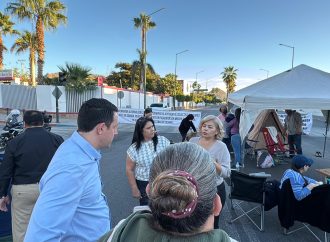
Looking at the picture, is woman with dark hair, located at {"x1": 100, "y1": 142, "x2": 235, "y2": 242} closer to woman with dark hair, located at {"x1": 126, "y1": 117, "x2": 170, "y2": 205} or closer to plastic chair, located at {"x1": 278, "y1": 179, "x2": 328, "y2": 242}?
woman with dark hair, located at {"x1": 126, "y1": 117, "x2": 170, "y2": 205}

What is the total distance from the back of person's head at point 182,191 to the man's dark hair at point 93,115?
2.82 ft

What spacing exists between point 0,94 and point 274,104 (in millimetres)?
29206

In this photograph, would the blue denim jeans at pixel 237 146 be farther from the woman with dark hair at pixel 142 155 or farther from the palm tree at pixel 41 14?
the palm tree at pixel 41 14

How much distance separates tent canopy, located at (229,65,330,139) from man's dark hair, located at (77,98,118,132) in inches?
274

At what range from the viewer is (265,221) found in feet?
17.5

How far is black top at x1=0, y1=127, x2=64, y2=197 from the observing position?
3318 mm

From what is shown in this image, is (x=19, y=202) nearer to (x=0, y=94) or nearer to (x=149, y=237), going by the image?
(x=149, y=237)

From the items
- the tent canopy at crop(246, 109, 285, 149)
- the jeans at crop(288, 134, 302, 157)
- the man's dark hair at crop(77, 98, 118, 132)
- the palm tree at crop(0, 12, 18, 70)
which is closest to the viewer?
the man's dark hair at crop(77, 98, 118, 132)

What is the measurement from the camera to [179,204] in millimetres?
1077

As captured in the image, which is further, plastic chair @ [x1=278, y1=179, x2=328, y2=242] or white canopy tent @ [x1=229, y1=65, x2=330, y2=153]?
white canopy tent @ [x1=229, y1=65, x2=330, y2=153]

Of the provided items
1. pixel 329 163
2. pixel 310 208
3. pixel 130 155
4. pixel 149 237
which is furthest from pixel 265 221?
pixel 329 163

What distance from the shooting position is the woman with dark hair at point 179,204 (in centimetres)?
108

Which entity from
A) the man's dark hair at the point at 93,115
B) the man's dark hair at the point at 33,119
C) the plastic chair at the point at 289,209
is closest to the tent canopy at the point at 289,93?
the plastic chair at the point at 289,209

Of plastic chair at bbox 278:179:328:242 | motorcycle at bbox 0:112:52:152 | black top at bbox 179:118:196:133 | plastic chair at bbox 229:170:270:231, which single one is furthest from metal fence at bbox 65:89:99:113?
plastic chair at bbox 278:179:328:242
